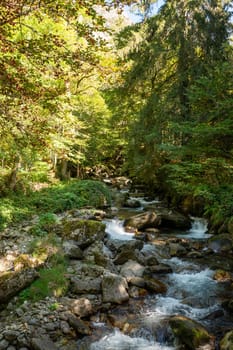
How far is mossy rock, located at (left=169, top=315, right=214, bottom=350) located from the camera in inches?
195

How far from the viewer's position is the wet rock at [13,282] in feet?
18.7

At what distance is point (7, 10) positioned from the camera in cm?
365

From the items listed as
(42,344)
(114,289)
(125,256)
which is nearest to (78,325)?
(42,344)

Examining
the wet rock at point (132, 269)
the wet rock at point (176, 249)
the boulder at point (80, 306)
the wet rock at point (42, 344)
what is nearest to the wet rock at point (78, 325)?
the boulder at point (80, 306)

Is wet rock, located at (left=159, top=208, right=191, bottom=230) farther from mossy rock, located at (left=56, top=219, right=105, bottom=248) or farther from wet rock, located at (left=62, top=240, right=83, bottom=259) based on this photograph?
wet rock, located at (left=62, top=240, right=83, bottom=259)

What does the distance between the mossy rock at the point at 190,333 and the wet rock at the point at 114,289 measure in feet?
4.21

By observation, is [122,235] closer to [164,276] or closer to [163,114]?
[164,276]

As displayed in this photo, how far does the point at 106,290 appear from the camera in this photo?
20.9 ft

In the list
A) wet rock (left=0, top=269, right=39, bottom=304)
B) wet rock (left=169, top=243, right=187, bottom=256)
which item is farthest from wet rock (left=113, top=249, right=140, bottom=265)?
wet rock (left=0, top=269, right=39, bottom=304)

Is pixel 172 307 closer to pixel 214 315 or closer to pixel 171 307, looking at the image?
pixel 171 307

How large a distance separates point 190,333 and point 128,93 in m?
13.8

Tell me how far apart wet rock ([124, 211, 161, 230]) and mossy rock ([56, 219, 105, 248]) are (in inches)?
100

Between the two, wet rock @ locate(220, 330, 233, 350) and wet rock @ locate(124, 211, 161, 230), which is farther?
wet rock @ locate(124, 211, 161, 230)

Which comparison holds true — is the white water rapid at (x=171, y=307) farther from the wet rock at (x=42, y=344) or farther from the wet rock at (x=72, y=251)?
the wet rock at (x=72, y=251)
